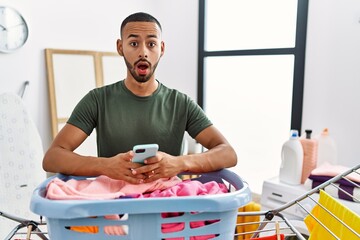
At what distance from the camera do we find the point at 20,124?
1963mm

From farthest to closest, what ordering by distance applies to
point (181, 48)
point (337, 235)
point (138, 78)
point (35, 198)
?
point (181, 48), point (138, 78), point (337, 235), point (35, 198)

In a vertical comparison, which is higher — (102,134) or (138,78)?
(138,78)

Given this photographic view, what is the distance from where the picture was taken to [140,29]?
97cm

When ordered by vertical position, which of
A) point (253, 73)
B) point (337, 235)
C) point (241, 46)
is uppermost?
point (241, 46)

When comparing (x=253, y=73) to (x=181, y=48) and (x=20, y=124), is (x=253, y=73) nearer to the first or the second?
(x=181, y=48)

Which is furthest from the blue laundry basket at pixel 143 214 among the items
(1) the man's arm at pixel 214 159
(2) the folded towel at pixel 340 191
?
(2) the folded towel at pixel 340 191

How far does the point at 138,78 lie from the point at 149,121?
0.50ft

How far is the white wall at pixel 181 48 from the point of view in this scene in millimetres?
1916

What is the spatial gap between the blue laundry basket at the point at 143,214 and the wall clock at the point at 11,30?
203 centimetres

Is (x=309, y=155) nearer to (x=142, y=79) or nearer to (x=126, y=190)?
(x=142, y=79)

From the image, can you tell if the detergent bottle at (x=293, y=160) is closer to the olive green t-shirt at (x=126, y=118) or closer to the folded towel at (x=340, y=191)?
the folded towel at (x=340, y=191)

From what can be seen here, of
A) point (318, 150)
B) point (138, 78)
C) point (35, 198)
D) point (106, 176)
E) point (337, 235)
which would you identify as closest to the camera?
point (35, 198)

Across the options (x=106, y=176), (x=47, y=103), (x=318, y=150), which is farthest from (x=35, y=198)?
(x=47, y=103)

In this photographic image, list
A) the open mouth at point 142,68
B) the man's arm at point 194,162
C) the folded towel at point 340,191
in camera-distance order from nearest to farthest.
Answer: the man's arm at point 194,162 → the open mouth at point 142,68 → the folded towel at point 340,191
